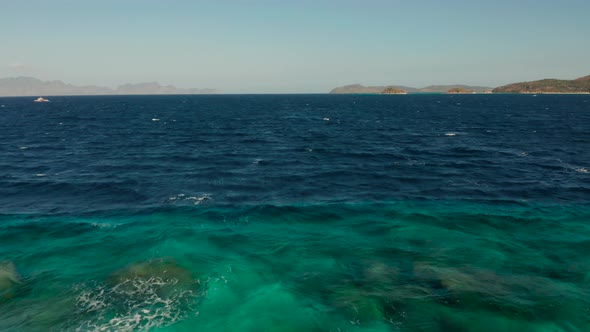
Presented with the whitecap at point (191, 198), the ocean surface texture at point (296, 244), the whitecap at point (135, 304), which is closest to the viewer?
the whitecap at point (135, 304)

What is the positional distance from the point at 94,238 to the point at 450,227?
34.7 meters

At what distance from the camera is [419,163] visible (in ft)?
200

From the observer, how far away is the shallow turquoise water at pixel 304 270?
21.5 meters

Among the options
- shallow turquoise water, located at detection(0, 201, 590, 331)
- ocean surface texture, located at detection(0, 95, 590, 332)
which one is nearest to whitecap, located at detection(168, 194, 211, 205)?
ocean surface texture, located at detection(0, 95, 590, 332)

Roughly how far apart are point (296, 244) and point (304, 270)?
168 inches

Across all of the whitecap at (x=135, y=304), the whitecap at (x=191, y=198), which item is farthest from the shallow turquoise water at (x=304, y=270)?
the whitecap at (x=191, y=198)

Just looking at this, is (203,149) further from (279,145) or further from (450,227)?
(450,227)

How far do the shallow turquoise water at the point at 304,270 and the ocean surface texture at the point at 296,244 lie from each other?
0.43 ft

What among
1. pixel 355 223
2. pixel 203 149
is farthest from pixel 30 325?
pixel 203 149

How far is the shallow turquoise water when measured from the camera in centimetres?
2152

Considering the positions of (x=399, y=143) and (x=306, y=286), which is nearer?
(x=306, y=286)

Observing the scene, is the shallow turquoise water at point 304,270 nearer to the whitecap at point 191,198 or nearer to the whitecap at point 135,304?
the whitecap at point 135,304

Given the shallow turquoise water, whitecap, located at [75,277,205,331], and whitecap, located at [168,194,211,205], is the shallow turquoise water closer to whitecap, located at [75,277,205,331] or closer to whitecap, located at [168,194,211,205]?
whitecap, located at [75,277,205,331]

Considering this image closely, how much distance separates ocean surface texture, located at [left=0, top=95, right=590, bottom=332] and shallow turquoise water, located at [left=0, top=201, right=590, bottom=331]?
0.43ft
